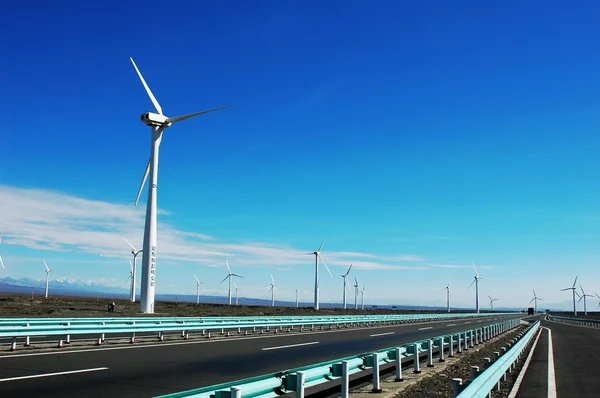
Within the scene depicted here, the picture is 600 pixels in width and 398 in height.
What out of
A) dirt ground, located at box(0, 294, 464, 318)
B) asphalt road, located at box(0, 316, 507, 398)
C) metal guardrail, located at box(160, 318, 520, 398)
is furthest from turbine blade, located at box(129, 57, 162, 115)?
metal guardrail, located at box(160, 318, 520, 398)

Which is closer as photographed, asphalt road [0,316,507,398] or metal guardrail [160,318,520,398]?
metal guardrail [160,318,520,398]

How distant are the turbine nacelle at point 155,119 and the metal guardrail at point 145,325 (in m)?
18.0

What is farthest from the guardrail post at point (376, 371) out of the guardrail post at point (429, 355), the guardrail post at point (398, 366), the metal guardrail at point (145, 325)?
the metal guardrail at point (145, 325)

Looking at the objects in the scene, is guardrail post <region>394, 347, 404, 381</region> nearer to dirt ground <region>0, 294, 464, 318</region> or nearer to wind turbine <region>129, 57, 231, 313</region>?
dirt ground <region>0, 294, 464, 318</region>

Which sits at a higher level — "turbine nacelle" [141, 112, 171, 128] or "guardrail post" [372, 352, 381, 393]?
"turbine nacelle" [141, 112, 171, 128]

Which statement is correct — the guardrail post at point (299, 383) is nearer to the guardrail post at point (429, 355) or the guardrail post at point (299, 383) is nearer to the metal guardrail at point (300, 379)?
the metal guardrail at point (300, 379)

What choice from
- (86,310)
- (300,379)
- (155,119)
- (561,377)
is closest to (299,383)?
(300,379)

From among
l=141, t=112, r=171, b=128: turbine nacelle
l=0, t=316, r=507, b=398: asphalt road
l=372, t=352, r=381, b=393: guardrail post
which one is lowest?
l=0, t=316, r=507, b=398: asphalt road

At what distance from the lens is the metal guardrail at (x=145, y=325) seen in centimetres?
1712

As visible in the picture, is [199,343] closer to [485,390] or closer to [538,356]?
[538,356]

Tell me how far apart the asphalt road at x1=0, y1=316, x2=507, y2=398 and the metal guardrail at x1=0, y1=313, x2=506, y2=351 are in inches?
34.2

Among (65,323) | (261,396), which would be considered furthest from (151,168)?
(261,396)

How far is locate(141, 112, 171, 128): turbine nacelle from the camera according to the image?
39844 mm

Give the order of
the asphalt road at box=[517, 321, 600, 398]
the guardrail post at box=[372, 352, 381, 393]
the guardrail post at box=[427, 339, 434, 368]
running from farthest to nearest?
the guardrail post at box=[427, 339, 434, 368] < the asphalt road at box=[517, 321, 600, 398] < the guardrail post at box=[372, 352, 381, 393]
